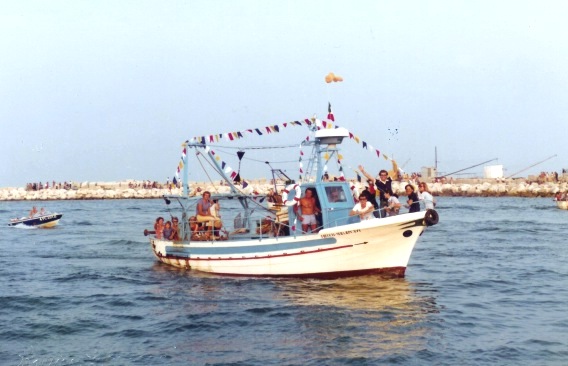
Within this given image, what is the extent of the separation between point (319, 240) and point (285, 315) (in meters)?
3.51

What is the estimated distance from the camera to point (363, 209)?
17.6 m

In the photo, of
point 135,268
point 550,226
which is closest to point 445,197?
point 550,226

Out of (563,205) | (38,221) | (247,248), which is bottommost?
(247,248)

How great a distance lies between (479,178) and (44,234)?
260 feet

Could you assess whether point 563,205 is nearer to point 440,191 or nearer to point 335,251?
point 440,191

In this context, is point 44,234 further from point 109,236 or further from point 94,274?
point 94,274

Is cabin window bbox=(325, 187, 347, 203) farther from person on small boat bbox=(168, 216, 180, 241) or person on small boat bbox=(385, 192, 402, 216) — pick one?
person on small boat bbox=(168, 216, 180, 241)

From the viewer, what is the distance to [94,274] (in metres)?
21.7

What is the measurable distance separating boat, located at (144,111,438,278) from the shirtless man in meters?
0.17

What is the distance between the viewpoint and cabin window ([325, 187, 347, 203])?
1880 centimetres

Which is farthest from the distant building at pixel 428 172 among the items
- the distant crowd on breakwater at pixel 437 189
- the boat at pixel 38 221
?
the boat at pixel 38 221

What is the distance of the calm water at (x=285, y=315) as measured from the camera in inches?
467

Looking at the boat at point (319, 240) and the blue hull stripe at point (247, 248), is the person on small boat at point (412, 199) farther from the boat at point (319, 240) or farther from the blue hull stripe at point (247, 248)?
the blue hull stripe at point (247, 248)

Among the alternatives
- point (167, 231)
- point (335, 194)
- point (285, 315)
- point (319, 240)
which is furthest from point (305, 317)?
point (167, 231)
